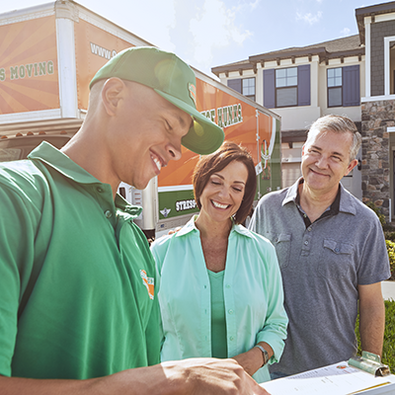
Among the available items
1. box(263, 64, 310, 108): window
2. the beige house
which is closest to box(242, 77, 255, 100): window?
the beige house

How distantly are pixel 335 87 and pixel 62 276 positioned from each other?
703 inches

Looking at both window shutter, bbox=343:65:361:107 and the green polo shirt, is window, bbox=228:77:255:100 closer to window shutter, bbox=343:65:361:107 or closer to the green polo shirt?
window shutter, bbox=343:65:361:107

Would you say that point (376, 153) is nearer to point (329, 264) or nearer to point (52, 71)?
point (52, 71)

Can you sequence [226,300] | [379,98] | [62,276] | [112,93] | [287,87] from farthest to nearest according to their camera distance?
[287,87]
[379,98]
[226,300]
[112,93]
[62,276]

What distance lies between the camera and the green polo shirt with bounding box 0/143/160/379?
75cm

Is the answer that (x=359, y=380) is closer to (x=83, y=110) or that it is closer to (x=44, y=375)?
(x=44, y=375)

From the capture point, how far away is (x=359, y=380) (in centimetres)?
126

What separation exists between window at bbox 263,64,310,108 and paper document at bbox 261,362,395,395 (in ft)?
54.9

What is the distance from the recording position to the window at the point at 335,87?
16.5m

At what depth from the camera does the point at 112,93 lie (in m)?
1.10

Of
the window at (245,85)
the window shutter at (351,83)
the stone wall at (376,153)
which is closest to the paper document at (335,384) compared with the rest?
the stone wall at (376,153)

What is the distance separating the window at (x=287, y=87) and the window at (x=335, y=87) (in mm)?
1058

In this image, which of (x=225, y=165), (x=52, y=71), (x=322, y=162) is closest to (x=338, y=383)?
(x=225, y=165)

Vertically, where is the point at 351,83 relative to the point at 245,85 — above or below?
below
